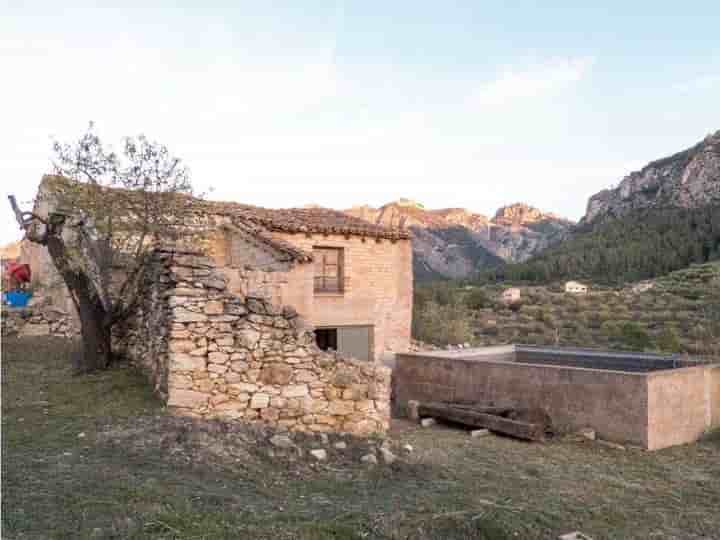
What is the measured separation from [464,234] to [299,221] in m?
48.4

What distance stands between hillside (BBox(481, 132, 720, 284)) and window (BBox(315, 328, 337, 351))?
24953mm

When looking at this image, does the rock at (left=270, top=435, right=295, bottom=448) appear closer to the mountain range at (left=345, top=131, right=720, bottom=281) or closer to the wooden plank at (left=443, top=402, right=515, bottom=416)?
the wooden plank at (left=443, top=402, right=515, bottom=416)

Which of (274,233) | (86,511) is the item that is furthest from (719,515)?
(274,233)

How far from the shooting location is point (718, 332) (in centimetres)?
2073

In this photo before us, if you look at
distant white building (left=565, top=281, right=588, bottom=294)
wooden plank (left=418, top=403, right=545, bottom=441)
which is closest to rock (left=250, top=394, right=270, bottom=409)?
wooden plank (left=418, top=403, right=545, bottom=441)

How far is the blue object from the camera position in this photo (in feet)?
51.8

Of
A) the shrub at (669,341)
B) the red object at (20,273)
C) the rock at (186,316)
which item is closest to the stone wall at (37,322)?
the red object at (20,273)

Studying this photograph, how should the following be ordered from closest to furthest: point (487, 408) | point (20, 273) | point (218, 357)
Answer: point (218, 357), point (487, 408), point (20, 273)

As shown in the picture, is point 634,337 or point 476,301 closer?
point 634,337

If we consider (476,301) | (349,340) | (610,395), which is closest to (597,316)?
(476,301)

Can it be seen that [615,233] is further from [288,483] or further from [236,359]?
[288,483]

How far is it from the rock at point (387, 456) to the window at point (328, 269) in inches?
367

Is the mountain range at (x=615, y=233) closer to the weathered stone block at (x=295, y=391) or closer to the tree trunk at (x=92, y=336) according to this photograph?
the tree trunk at (x=92, y=336)

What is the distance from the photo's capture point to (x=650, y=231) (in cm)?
3984
